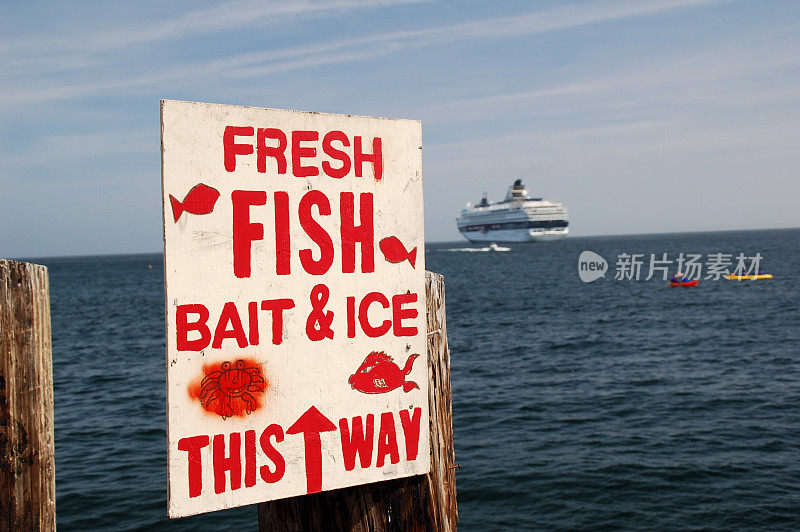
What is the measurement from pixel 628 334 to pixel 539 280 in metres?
31.2

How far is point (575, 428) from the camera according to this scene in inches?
503

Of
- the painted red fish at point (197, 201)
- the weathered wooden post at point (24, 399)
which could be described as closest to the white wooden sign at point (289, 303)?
the painted red fish at point (197, 201)

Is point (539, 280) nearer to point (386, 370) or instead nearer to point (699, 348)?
point (699, 348)

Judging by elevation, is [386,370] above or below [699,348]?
above

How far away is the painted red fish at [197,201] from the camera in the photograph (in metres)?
1.56

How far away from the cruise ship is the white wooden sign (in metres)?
125

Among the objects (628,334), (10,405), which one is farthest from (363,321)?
(628,334)

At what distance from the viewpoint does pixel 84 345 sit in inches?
1029

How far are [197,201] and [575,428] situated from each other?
1227 centimetres

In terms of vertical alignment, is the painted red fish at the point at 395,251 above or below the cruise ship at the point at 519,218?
below

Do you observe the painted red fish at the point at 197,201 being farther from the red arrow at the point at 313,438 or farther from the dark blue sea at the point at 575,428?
the dark blue sea at the point at 575,428

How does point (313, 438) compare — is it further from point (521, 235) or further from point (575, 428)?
point (521, 235)

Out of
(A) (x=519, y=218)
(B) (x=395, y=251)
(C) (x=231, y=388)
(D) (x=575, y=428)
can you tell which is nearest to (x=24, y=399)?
(C) (x=231, y=388)

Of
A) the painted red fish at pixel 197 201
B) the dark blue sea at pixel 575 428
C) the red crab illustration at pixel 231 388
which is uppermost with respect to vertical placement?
the painted red fish at pixel 197 201
